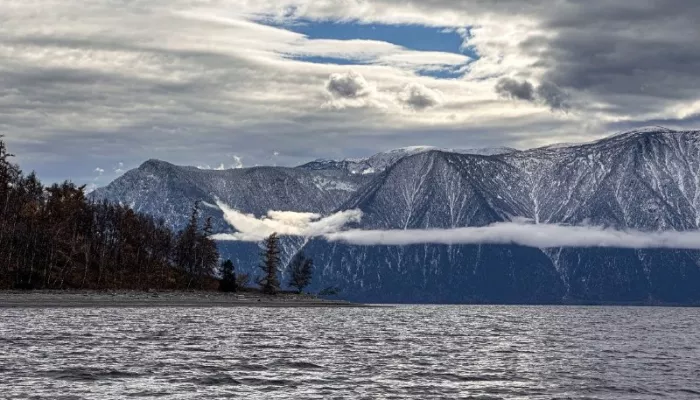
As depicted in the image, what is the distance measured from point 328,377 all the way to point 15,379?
20667 mm

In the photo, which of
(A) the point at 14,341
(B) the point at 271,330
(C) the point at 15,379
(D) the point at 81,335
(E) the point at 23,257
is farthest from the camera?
Answer: (E) the point at 23,257

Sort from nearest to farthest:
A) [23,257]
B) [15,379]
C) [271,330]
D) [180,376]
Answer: [15,379], [180,376], [271,330], [23,257]

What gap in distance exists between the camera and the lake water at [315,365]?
187 feet

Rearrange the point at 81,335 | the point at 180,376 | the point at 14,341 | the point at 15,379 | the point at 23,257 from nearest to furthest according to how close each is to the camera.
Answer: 1. the point at 15,379
2. the point at 180,376
3. the point at 14,341
4. the point at 81,335
5. the point at 23,257

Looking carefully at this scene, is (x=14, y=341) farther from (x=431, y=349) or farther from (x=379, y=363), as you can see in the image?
(x=431, y=349)

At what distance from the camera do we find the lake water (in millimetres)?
56906

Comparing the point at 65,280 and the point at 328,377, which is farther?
the point at 65,280

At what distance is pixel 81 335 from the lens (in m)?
→ 94.8

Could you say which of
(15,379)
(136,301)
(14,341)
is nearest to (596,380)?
(15,379)

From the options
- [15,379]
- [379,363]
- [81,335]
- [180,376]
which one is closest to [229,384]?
[180,376]

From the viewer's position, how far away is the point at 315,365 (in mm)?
72688

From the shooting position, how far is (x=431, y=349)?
95.2 metres

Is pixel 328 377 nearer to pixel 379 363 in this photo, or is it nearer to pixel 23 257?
pixel 379 363

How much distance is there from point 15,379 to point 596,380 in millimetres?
40010
